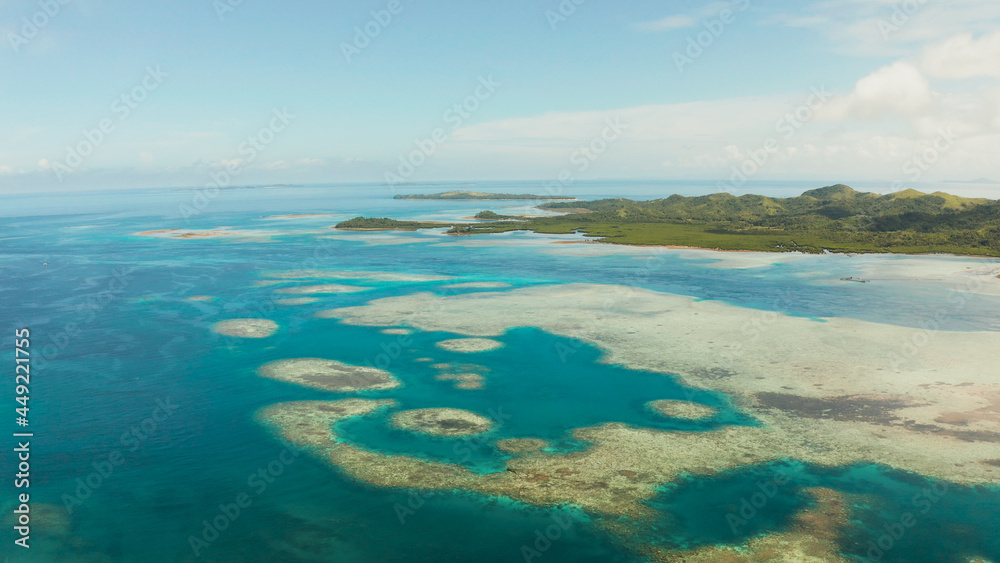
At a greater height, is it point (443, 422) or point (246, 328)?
point (246, 328)

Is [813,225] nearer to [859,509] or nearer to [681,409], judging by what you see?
[681,409]

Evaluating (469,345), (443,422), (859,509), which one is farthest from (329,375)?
(859,509)

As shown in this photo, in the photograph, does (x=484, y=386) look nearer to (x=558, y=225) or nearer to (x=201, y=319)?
(x=201, y=319)

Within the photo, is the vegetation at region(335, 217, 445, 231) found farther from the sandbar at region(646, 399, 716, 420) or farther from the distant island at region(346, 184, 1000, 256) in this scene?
the sandbar at region(646, 399, 716, 420)

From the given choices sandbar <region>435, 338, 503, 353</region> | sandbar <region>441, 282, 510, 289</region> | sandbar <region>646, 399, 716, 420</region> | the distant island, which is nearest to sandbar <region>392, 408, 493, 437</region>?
sandbar <region>646, 399, 716, 420</region>

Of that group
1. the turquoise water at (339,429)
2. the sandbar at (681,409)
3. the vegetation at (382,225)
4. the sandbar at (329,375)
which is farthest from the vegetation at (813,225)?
the sandbar at (329,375)

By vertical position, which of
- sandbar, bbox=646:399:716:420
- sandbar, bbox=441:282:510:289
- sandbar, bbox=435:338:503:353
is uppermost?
sandbar, bbox=441:282:510:289
